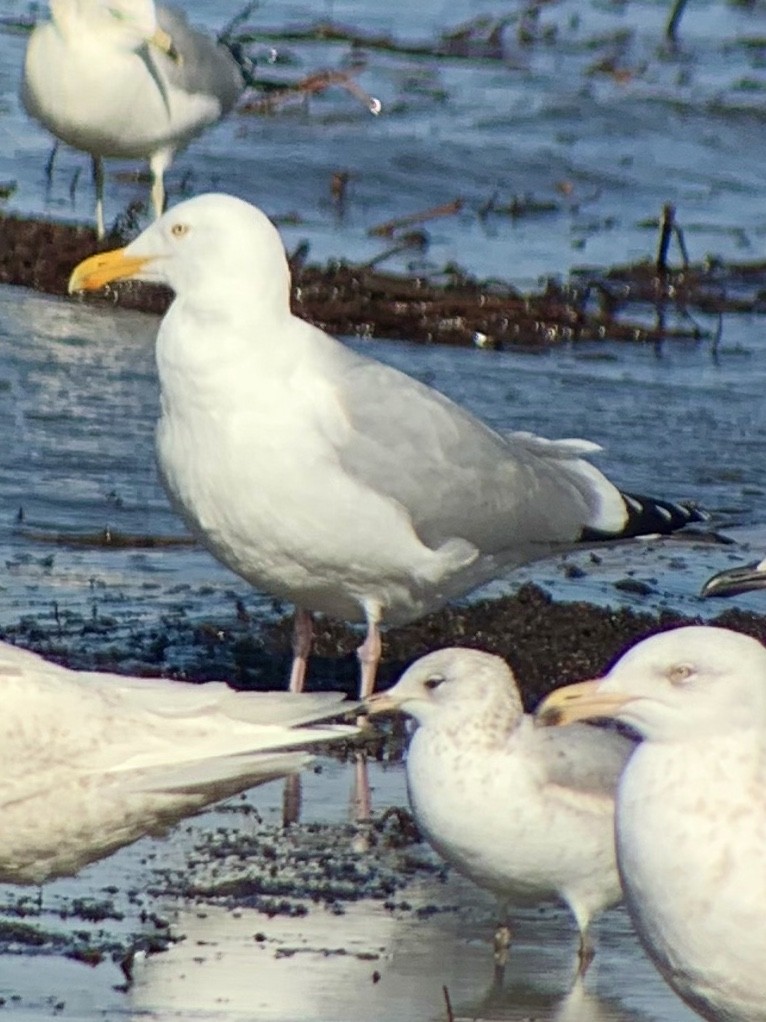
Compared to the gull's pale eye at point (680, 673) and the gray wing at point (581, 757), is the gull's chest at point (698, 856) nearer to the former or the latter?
the gull's pale eye at point (680, 673)

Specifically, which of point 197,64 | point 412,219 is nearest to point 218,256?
point 412,219

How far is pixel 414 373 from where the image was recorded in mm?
11633

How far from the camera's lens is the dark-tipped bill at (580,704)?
5000 mm

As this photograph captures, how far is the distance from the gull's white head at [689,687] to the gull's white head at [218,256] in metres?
2.89

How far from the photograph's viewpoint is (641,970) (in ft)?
19.4

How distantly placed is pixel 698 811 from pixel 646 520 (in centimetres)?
377

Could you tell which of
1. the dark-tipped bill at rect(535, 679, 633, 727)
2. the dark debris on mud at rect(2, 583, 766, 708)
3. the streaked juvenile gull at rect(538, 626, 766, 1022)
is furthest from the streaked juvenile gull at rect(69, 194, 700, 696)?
the streaked juvenile gull at rect(538, 626, 766, 1022)

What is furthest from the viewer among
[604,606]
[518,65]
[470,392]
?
[518,65]

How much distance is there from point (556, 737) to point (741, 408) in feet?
18.2

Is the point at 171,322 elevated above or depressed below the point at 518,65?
above

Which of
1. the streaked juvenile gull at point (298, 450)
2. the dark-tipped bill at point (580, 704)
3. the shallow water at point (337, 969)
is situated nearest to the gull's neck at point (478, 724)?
the shallow water at point (337, 969)

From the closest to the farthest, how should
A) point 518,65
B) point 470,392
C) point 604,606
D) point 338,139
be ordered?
point 604,606, point 470,392, point 338,139, point 518,65

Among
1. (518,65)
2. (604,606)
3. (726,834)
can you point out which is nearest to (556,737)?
(726,834)

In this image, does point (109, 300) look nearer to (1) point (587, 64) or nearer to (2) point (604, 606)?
(2) point (604, 606)
